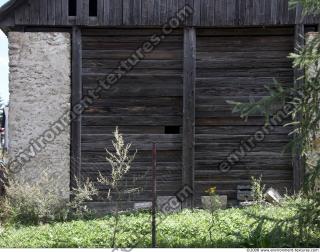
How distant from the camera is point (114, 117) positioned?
10828mm

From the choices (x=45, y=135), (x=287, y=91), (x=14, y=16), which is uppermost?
(x=14, y=16)

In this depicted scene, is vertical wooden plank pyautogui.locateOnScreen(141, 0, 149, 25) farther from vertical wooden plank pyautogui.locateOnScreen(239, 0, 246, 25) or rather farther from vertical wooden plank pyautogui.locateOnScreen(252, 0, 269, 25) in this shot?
vertical wooden plank pyautogui.locateOnScreen(252, 0, 269, 25)

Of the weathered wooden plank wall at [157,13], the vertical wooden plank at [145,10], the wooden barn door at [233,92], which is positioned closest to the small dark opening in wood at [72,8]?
the weathered wooden plank wall at [157,13]

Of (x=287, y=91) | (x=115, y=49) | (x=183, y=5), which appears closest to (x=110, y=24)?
(x=115, y=49)

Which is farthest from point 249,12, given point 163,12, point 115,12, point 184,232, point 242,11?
point 184,232

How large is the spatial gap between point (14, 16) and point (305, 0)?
6.58 metres

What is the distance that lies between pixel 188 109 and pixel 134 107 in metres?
1.14

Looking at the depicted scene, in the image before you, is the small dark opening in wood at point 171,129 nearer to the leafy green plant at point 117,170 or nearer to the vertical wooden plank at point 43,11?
the leafy green plant at point 117,170

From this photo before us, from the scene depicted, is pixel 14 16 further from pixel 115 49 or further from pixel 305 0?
pixel 305 0

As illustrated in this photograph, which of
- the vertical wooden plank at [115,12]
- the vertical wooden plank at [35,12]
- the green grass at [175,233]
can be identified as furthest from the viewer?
the vertical wooden plank at [115,12]

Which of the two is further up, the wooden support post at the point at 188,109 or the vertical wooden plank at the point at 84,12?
the vertical wooden plank at the point at 84,12

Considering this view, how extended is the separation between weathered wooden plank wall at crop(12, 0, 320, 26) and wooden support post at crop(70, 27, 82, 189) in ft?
1.38

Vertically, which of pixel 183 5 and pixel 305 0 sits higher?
pixel 183 5

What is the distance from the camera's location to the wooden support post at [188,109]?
1080cm
